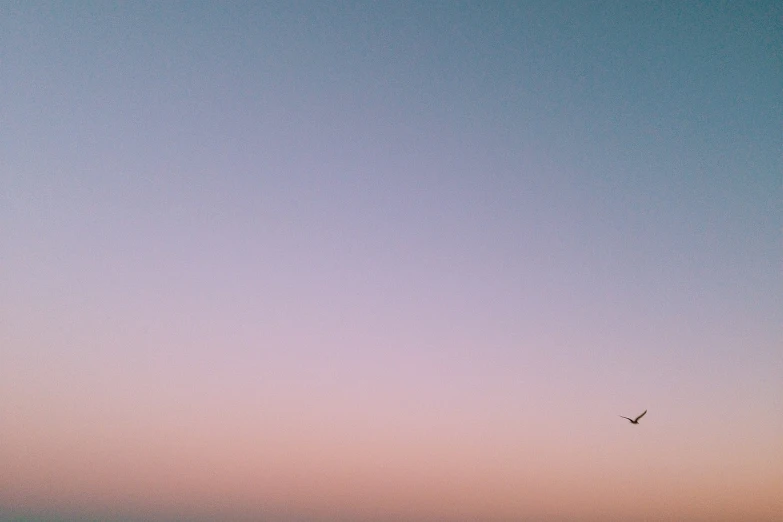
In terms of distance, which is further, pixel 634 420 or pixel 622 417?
pixel 622 417

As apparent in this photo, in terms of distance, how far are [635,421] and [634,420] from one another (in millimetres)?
423

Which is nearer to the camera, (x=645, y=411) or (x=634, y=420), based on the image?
(x=634, y=420)

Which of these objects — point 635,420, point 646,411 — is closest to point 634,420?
Result: point 635,420

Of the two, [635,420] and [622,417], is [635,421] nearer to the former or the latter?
[635,420]

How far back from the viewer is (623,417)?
49656 mm

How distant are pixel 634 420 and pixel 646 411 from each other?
11.1 feet

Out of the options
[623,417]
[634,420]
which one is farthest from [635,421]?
[623,417]

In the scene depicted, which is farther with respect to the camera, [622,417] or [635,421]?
[622,417]

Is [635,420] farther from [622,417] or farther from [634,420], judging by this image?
[622,417]

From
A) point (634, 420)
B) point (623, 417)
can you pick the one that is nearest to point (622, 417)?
point (623, 417)

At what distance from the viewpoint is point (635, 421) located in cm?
4628

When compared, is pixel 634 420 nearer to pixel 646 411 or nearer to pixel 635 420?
pixel 635 420

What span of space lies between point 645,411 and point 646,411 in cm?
103

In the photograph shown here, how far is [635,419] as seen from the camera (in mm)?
47844
